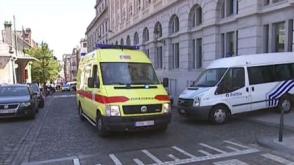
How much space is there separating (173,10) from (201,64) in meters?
5.73

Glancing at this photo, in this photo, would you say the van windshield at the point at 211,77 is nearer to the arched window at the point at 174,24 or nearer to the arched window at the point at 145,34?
the arched window at the point at 174,24

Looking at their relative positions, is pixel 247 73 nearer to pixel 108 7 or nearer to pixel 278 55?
pixel 278 55

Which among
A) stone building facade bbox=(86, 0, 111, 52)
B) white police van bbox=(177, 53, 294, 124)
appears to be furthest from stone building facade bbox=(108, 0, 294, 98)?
stone building facade bbox=(86, 0, 111, 52)

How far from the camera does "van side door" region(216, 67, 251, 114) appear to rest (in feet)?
38.9

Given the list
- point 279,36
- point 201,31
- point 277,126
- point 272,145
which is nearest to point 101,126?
point 272,145

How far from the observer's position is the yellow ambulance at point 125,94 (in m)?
9.22

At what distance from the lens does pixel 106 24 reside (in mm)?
58500

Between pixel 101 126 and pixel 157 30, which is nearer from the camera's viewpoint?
pixel 101 126

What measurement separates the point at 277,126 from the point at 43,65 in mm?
53331

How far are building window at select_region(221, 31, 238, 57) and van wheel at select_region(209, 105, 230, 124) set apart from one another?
7.32 meters

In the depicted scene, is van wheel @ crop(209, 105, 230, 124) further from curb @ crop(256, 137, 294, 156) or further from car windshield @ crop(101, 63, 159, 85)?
curb @ crop(256, 137, 294, 156)

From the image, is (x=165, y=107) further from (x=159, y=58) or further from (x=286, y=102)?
(x=159, y=58)

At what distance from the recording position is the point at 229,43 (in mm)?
19531

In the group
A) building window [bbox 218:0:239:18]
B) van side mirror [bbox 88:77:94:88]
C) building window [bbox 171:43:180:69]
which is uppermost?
building window [bbox 218:0:239:18]
